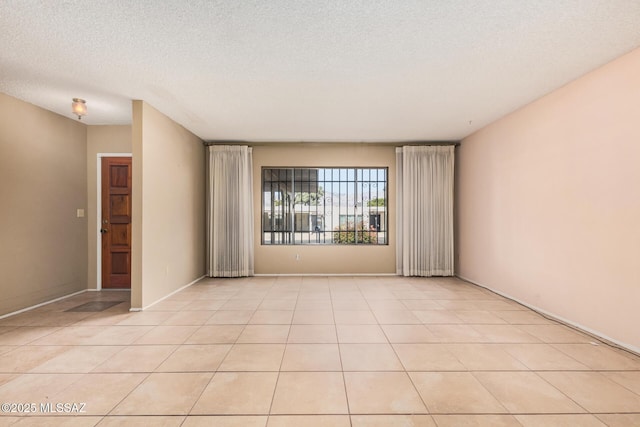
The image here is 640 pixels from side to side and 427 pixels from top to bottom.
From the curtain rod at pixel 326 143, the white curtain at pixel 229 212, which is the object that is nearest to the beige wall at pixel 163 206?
the white curtain at pixel 229 212

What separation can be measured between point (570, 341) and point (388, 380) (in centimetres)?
200

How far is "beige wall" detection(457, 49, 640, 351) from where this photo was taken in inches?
108

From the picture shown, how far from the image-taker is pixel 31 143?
4.02m

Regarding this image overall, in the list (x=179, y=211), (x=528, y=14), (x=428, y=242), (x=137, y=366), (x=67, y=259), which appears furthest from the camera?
(x=428, y=242)

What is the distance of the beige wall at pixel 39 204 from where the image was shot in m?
3.71

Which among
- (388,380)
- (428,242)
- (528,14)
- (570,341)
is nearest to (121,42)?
(528,14)

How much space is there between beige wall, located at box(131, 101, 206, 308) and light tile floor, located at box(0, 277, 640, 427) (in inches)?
23.6

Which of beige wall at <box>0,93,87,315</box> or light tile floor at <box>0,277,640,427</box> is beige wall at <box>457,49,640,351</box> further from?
beige wall at <box>0,93,87,315</box>

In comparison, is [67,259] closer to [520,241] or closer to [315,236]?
[315,236]

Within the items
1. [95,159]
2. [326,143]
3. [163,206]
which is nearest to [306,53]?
[163,206]

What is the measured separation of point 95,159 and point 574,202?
21.8 ft

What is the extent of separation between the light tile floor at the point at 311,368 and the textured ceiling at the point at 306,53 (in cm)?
264

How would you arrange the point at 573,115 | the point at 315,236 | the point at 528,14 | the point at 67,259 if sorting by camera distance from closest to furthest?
1. the point at 528,14
2. the point at 573,115
3. the point at 67,259
4. the point at 315,236

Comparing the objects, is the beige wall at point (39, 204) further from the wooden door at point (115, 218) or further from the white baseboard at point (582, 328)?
the white baseboard at point (582, 328)
